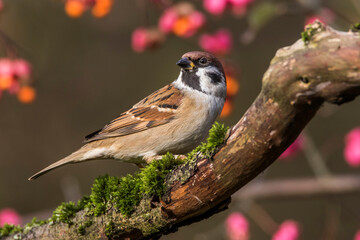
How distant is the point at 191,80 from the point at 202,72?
0.10 metres

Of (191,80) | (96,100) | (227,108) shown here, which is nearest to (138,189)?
(191,80)

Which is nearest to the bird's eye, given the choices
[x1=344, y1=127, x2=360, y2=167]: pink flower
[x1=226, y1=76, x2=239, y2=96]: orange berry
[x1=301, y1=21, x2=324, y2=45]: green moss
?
[x1=226, y1=76, x2=239, y2=96]: orange berry

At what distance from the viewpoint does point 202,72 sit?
3.75 meters

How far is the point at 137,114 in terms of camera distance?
3854mm

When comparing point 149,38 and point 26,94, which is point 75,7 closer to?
point 149,38

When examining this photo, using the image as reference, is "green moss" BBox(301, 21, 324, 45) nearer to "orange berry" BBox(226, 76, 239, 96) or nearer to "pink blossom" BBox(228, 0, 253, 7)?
"orange berry" BBox(226, 76, 239, 96)

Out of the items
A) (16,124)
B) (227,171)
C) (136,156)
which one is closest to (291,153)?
(136,156)

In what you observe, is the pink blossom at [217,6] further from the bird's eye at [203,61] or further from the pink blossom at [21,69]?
the pink blossom at [21,69]

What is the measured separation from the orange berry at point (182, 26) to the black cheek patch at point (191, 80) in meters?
0.67

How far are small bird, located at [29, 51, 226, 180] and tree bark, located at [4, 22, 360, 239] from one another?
2.73 ft

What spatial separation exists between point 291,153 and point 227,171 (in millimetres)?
2786

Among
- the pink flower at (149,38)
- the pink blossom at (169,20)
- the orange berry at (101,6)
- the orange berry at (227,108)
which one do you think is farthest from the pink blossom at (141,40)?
the orange berry at (227,108)

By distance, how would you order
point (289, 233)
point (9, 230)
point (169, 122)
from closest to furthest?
→ point (9, 230)
point (169, 122)
point (289, 233)

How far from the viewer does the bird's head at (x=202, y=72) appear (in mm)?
3727
